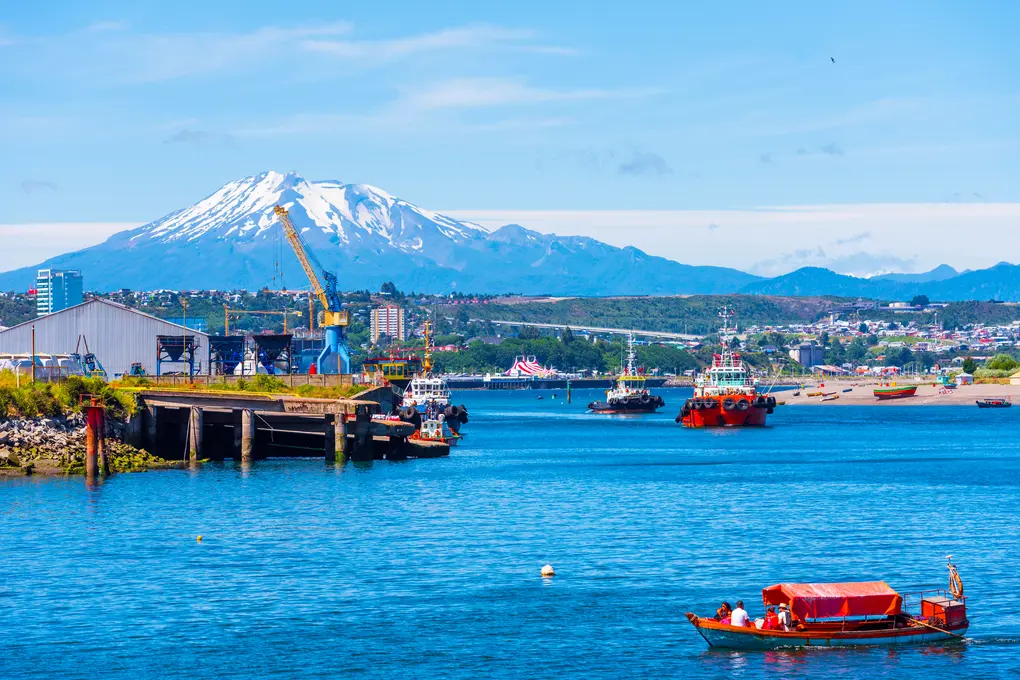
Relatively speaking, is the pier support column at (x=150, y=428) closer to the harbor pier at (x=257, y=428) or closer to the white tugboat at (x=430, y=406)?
the harbor pier at (x=257, y=428)

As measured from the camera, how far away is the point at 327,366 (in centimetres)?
18050

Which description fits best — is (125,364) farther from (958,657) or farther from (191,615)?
(958,657)

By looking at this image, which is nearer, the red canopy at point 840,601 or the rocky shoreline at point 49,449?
the red canopy at point 840,601

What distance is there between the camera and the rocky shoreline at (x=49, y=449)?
81.7m

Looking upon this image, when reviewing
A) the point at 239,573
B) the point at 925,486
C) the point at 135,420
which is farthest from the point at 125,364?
the point at 239,573

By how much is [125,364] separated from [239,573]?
97532 millimetres

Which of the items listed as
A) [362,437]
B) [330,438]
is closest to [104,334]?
[330,438]

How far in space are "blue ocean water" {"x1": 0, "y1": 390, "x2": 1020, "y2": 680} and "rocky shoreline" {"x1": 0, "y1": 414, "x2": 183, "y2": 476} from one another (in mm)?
2653

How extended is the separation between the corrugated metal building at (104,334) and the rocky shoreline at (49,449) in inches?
2290

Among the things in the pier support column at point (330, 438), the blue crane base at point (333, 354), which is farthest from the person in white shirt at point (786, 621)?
the blue crane base at point (333, 354)

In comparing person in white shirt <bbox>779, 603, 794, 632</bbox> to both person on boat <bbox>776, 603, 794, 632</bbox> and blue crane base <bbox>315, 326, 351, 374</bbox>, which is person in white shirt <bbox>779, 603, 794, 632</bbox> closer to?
person on boat <bbox>776, 603, 794, 632</bbox>

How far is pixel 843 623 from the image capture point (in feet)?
139

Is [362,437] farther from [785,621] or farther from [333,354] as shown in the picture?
[333,354]

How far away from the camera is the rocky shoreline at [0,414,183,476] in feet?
268
